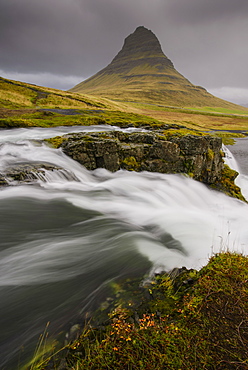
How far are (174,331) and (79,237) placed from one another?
4.25 m

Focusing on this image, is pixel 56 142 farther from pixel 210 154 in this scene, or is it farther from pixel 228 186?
pixel 228 186

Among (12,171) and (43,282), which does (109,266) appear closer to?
(43,282)

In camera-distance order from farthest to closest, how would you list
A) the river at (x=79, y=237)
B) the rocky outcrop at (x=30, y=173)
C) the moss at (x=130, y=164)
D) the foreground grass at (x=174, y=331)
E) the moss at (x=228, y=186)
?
1. the moss at (x=228, y=186)
2. the moss at (x=130, y=164)
3. the rocky outcrop at (x=30, y=173)
4. the river at (x=79, y=237)
5. the foreground grass at (x=174, y=331)

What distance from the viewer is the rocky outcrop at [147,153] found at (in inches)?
504

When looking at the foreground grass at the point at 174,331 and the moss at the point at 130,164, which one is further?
the moss at the point at 130,164

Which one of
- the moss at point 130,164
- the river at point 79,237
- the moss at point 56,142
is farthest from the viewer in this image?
the moss at point 130,164

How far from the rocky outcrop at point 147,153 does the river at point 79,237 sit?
93 centimetres

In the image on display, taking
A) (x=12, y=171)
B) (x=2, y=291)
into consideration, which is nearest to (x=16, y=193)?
(x=12, y=171)

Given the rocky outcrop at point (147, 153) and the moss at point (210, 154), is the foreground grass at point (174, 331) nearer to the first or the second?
the rocky outcrop at point (147, 153)

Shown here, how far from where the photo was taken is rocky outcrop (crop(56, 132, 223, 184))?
1281cm

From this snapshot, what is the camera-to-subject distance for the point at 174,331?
2.67 meters

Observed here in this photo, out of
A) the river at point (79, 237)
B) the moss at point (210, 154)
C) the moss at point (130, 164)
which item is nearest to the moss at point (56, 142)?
the river at point (79, 237)

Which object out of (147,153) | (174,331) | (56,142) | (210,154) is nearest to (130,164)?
(147,153)

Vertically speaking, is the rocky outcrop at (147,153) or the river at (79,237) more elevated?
the rocky outcrop at (147,153)
